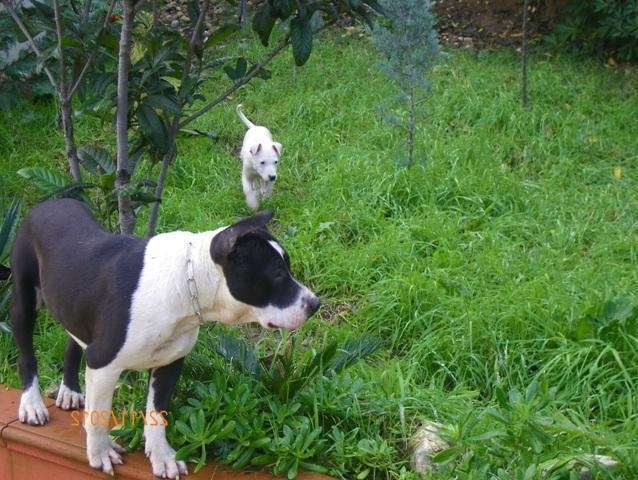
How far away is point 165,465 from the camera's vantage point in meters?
3.19

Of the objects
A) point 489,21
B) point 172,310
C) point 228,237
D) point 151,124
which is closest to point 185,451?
point 172,310

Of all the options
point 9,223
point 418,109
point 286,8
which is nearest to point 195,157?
point 418,109

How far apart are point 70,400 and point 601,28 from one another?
6621 mm

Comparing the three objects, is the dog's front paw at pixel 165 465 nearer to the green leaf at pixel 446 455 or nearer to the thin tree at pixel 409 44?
the green leaf at pixel 446 455

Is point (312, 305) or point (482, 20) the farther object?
point (482, 20)

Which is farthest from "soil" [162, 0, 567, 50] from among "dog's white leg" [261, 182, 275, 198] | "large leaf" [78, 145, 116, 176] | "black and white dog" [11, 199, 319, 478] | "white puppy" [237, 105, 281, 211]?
"black and white dog" [11, 199, 319, 478]

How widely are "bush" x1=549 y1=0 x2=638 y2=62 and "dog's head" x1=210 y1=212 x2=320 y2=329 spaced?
20.7 feet

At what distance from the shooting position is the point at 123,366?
9.82 ft

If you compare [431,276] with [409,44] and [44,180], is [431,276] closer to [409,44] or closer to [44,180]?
[44,180]

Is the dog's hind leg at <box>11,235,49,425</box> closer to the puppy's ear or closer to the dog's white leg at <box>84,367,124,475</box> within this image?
the dog's white leg at <box>84,367,124,475</box>

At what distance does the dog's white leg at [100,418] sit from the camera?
3.01 metres

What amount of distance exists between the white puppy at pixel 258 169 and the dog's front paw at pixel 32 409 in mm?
2675

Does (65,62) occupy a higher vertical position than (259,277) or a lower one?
higher

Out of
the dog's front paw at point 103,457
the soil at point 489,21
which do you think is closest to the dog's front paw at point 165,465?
the dog's front paw at point 103,457
